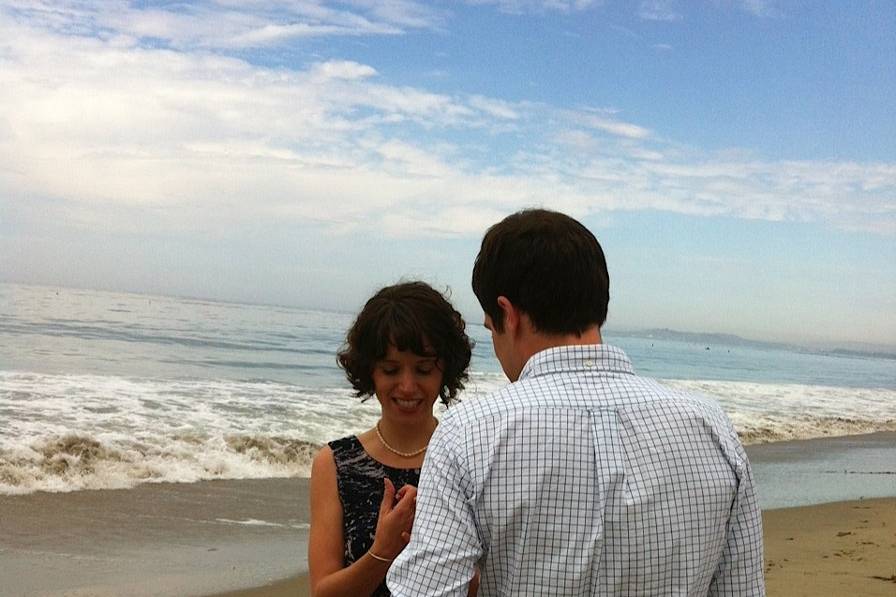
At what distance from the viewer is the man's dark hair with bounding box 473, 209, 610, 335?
→ 1.55 metres

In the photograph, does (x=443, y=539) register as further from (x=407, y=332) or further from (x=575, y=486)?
(x=407, y=332)

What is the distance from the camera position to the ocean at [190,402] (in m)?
9.28

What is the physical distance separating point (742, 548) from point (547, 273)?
59 centimetres

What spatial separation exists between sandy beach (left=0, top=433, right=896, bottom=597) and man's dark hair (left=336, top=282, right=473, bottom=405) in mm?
3906

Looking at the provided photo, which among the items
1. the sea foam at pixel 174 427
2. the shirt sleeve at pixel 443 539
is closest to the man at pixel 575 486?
the shirt sleeve at pixel 443 539

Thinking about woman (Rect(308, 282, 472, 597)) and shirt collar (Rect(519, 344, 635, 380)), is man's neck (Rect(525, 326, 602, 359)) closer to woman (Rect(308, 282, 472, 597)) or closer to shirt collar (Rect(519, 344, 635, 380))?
shirt collar (Rect(519, 344, 635, 380))

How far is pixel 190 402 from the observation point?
45.1ft

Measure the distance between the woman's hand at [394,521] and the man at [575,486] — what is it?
0.28 metres

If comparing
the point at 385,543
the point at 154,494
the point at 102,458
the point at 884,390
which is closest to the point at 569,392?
the point at 385,543

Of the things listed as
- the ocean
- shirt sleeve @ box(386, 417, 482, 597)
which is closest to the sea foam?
the ocean

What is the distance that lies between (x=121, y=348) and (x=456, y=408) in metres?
21.5

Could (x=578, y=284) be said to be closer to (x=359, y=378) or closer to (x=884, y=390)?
(x=359, y=378)

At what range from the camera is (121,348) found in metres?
21.5

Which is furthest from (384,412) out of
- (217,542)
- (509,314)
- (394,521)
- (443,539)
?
(217,542)
